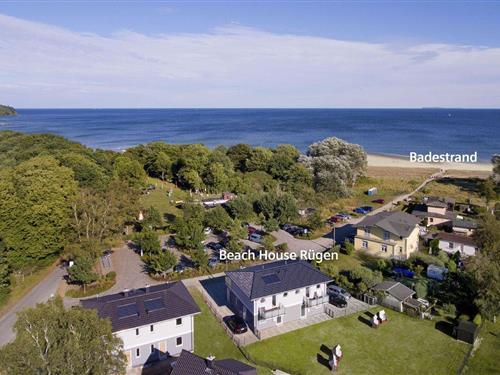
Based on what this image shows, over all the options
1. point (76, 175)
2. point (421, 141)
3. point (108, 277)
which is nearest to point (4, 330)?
point (108, 277)

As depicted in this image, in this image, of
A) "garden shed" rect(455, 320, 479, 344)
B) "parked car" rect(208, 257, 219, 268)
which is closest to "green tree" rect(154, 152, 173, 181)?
"parked car" rect(208, 257, 219, 268)

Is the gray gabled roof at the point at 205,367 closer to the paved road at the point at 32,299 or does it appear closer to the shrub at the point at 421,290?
the paved road at the point at 32,299

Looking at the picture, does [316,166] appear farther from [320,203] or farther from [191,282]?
[191,282]

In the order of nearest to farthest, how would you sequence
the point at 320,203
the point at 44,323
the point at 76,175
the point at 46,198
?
the point at 44,323 < the point at 46,198 < the point at 76,175 < the point at 320,203

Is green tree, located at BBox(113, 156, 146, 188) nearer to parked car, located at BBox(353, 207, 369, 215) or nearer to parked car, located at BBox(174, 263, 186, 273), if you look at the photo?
parked car, located at BBox(174, 263, 186, 273)

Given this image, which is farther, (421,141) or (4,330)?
(421,141)

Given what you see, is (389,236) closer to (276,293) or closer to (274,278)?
(274,278)

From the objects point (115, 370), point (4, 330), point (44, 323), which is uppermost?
point (44, 323)
